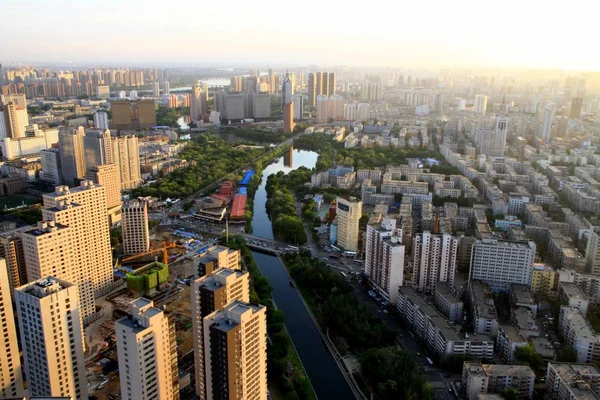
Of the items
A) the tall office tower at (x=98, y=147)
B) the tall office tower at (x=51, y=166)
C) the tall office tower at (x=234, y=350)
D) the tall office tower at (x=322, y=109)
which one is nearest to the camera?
the tall office tower at (x=234, y=350)

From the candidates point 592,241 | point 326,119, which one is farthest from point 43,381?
point 326,119

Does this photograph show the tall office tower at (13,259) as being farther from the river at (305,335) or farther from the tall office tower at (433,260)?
the tall office tower at (433,260)

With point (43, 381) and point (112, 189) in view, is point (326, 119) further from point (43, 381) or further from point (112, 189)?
point (43, 381)

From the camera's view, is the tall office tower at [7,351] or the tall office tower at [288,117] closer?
the tall office tower at [7,351]

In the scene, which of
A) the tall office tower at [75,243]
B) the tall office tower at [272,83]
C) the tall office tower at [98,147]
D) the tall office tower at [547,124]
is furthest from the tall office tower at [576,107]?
the tall office tower at [272,83]

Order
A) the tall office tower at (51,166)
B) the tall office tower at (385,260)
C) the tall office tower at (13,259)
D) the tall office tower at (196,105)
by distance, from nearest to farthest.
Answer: the tall office tower at (13,259)
the tall office tower at (385,260)
the tall office tower at (51,166)
the tall office tower at (196,105)

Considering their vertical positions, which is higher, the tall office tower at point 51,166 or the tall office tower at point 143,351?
the tall office tower at point 143,351

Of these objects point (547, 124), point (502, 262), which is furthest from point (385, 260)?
point (547, 124)
